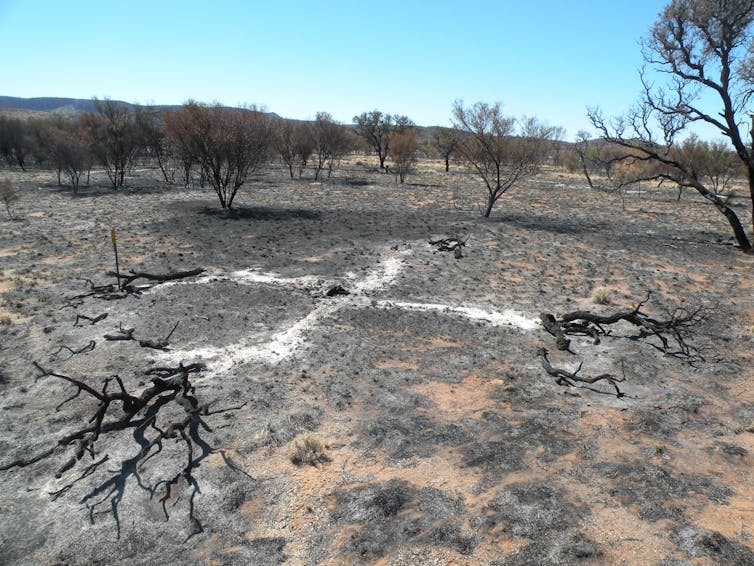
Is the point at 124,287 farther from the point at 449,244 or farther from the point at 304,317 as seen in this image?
the point at 449,244

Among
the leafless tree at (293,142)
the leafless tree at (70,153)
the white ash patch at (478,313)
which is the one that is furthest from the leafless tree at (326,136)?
the white ash patch at (478,313)

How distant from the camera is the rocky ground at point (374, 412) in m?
5.46

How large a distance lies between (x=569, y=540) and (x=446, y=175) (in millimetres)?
55283

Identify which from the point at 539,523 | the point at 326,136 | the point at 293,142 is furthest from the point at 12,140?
the point at 539,523

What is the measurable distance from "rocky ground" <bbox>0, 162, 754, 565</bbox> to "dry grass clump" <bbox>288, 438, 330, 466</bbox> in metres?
0.04

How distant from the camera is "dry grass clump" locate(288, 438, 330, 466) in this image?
271 inches

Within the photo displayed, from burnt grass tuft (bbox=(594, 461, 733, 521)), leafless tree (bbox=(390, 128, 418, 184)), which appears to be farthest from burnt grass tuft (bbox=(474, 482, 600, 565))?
leafless tree (bbox=(390, 128, 418, 184))

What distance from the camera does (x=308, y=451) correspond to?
7.00 metres

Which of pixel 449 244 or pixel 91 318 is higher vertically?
pixel 449 244

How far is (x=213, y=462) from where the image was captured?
6848 mm

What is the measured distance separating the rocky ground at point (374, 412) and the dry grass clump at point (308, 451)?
0.04 m

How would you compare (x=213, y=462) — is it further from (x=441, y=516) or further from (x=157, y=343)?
(x=157, y=343)

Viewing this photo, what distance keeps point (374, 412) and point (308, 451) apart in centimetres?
169

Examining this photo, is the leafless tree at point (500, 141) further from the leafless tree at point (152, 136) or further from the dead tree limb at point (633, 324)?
the leafless tree at point (152, 136)
